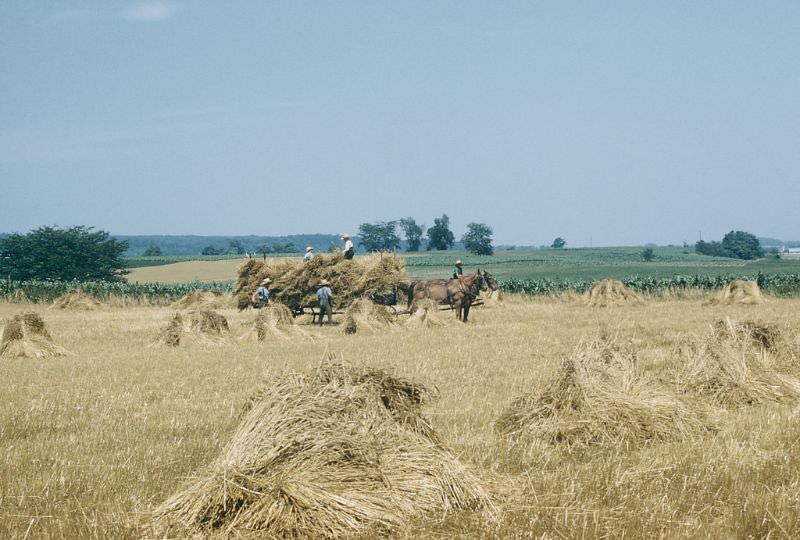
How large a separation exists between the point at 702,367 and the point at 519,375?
10.0ft

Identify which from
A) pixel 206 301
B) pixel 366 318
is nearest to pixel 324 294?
pixel 366 318

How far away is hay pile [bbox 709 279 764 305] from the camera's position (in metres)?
31.3

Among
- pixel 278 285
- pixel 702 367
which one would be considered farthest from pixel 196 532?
pixel 278 285

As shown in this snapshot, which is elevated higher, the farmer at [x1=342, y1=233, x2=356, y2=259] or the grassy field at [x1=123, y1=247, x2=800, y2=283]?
the farmer at [x1=342, y1=233, x2=356, y2=259]

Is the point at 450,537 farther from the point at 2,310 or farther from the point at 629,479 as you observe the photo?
the point at 2,310

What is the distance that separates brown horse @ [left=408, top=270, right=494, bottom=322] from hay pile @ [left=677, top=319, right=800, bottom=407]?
41.1 feet

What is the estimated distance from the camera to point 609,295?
3294 cm

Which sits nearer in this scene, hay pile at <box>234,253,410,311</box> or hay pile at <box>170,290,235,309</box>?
hay pile at <box>234,253,410,311</box>

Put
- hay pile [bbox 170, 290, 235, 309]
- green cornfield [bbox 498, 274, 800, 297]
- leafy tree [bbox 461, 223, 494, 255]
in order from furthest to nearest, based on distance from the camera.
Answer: leafy tree [bbox 461, 223, 494, 255] → green cornfield [bbox 498, 274, 800, 297] → hay pile [bbox 170, 290, 235, 309]

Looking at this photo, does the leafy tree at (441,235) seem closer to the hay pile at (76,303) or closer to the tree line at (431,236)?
the tree line at (431,236)

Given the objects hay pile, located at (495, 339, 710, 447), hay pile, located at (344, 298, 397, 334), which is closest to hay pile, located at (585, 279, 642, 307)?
hay pile, located at (344, 298, 397, 334)

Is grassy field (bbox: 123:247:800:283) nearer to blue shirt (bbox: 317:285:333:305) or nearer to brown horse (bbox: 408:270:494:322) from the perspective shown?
brown horse (bbox: 408:270:494:322)

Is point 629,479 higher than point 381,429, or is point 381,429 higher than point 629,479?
point 381,429

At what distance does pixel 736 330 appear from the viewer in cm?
1273
